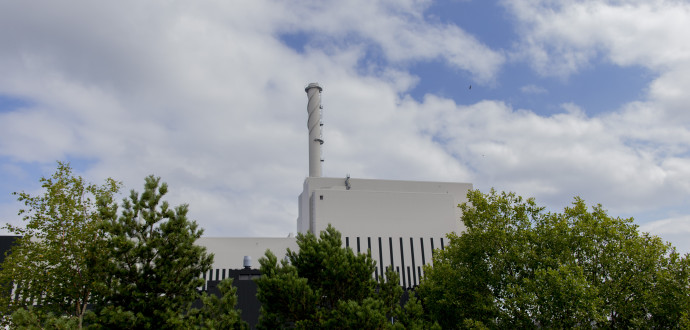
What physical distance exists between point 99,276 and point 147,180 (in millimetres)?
3874

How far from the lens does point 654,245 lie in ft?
60.0

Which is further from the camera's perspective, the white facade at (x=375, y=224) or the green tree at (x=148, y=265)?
the white facade at (x=375, y=224)

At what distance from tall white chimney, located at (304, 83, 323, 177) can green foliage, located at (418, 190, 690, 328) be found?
1523 inches

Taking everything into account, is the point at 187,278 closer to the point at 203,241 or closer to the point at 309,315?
the point at 309,315

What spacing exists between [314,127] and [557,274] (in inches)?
1845

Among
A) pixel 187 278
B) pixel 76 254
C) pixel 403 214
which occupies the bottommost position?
pixel 187 278

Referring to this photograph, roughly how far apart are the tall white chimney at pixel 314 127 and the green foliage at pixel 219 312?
42.6m

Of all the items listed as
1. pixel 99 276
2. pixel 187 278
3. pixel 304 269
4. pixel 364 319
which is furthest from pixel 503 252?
pixel 99 276

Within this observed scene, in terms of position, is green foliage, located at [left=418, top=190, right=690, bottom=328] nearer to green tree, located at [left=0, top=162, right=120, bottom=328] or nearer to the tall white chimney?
green tree, located at [left=0, top=162, right=120, bottom=328]

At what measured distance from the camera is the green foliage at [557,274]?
1669 cm

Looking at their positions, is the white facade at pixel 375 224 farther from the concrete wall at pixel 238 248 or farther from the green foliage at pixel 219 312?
the green foliage at pixel 219 312

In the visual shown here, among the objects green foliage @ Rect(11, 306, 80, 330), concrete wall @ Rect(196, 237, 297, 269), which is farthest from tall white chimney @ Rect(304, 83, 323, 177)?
green foliage @ Rect(11, 306, 80, 330)

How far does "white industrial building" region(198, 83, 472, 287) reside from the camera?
52.2 meters

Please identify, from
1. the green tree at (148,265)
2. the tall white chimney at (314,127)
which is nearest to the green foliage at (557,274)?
the green tree at (148,265)
